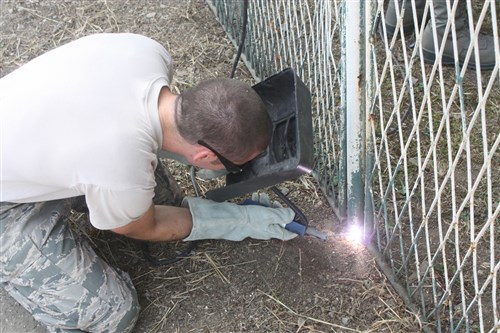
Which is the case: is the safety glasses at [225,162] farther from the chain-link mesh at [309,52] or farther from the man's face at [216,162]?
the chain-link mesh at [309,52]

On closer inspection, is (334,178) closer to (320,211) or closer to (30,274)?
(320,211)

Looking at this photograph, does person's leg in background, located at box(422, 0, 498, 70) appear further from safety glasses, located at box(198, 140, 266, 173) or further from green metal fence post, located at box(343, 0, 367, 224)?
safety glasses, located at box(198, 140, 266, 173)

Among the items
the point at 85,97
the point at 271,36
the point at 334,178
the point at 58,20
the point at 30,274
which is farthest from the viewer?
the point at 58,20

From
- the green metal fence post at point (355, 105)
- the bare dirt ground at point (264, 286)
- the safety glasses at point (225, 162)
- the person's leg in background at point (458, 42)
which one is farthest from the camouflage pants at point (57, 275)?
the person's leg in background at point (458, 42)

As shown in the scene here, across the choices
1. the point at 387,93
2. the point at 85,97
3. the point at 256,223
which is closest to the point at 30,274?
the point at 85,97

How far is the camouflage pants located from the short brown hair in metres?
0.58

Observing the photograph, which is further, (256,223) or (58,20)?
(58,20)

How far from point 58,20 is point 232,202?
1.65m

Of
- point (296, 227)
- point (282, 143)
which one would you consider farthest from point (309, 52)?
point (296, 227)

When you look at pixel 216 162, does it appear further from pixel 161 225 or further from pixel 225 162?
pixel 161 225

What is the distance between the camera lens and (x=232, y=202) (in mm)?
2328

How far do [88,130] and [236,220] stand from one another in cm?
70

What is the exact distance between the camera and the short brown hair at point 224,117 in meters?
1.60

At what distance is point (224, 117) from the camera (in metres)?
1.60
